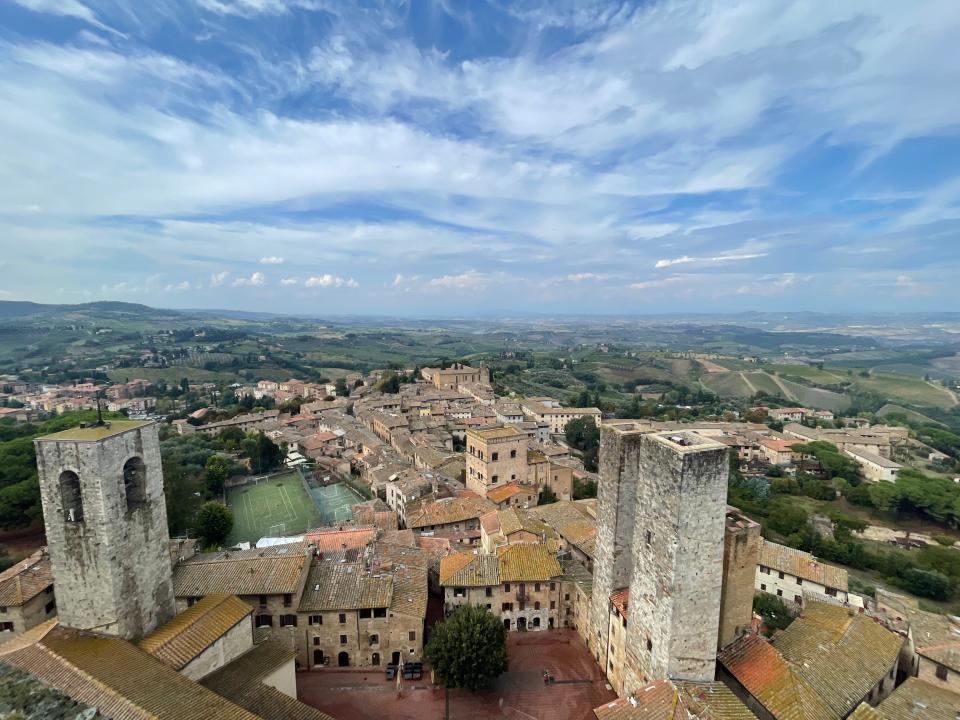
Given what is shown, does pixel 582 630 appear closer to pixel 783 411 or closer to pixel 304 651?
pixel 304 651

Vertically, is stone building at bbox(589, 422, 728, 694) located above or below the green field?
above

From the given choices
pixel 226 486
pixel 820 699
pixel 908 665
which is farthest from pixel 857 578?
pixel 226 486

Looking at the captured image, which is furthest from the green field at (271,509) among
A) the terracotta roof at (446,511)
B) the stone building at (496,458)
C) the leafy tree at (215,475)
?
the stone building at (496,458)

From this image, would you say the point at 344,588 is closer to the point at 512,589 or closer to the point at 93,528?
the point at 512,589

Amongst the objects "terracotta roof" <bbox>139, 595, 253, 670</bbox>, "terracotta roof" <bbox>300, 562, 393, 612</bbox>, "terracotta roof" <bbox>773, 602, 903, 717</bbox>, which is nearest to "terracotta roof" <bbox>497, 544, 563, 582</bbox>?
"terracotta roof" <bbox>300, 562, 393, 612</bbox>

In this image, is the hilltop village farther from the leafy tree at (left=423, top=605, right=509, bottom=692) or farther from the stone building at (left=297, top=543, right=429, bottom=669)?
the leafy tree at (left=423, top=605, right=509, bottom=692)

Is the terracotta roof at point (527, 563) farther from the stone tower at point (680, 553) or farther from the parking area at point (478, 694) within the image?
→ the stone tower at point (680, 553)
